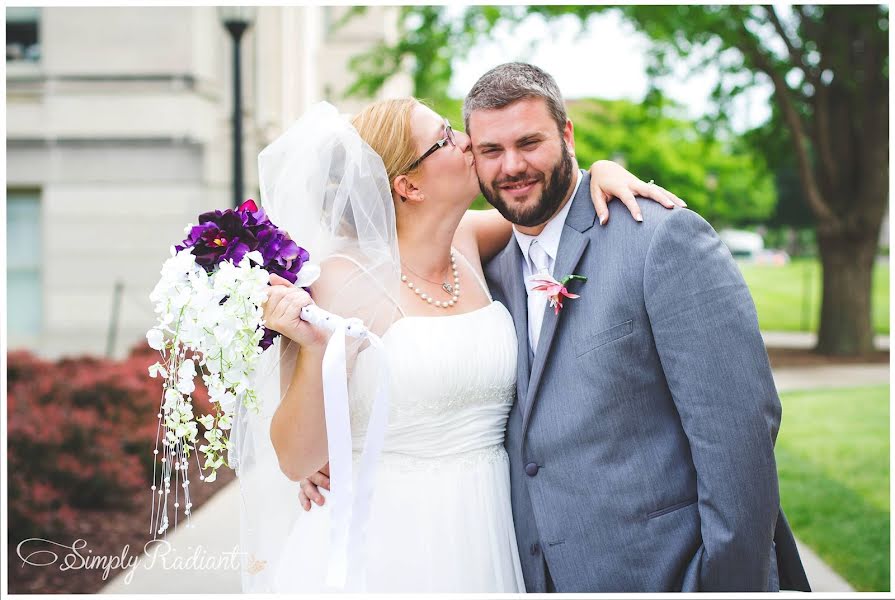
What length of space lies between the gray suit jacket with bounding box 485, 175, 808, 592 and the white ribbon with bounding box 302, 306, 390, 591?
515mm

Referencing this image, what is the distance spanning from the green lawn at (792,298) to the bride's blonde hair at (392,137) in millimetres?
19239

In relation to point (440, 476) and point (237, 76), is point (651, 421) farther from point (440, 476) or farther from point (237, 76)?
point (237, 76)

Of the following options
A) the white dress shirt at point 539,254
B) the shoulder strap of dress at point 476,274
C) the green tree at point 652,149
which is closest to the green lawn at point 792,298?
the green tree at point 652,149

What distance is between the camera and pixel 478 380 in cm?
323

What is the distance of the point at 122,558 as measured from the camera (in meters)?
5.91

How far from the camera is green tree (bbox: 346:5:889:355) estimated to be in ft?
49.5

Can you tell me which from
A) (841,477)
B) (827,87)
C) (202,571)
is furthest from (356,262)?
(827,87)

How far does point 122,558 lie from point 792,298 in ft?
109

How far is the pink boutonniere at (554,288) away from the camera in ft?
9.83

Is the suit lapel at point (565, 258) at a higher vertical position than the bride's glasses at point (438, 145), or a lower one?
lower

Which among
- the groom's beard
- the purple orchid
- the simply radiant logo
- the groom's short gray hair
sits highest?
the groom's short gray hair

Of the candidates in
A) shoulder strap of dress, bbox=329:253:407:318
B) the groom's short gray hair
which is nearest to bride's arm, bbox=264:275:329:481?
shoulder strap of dress, bbox=329:253:407:318

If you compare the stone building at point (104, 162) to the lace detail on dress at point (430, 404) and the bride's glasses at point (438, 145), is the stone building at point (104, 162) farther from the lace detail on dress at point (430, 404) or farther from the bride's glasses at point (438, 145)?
the lace detail on dress at point (430, 404)

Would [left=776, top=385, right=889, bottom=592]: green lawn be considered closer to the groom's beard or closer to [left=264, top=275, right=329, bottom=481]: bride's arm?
the groom's beard
